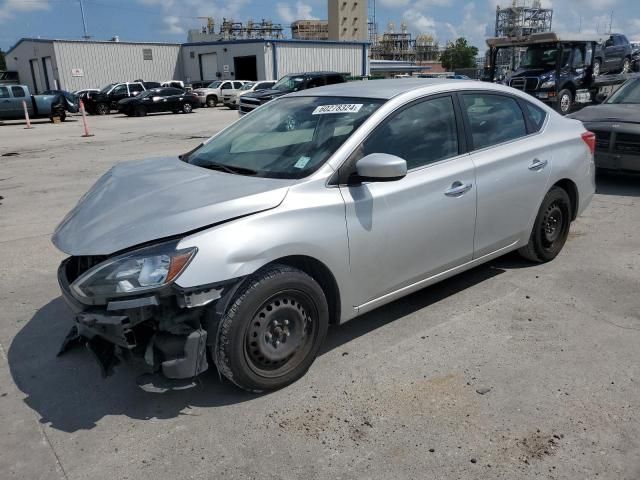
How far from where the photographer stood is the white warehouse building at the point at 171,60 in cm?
4700

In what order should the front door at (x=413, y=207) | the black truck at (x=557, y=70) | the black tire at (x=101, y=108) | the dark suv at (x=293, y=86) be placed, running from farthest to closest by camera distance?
the black tire at (x=101, y=108) < the dark suv at (x=293, y=86) < the black truck at (x=557, y=70) < the front door at (x=413, y=207)

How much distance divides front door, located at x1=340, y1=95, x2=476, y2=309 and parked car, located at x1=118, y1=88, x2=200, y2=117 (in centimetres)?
2863

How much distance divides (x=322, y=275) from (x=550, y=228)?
273cm

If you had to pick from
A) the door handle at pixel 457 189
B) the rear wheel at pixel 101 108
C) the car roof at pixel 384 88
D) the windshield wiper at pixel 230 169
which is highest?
the car roof at pixel 384 88

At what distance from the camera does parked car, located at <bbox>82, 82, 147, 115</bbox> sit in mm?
32406

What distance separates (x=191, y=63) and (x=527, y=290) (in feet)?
177

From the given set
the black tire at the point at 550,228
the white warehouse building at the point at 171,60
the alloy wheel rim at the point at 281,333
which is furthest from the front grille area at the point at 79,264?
the white warehouse building at the point at 171,60

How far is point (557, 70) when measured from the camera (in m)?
16.7

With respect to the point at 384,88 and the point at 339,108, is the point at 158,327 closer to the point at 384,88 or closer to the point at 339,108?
the point at 339,108

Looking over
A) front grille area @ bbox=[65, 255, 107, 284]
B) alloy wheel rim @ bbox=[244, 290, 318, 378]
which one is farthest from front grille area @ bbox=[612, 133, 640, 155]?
front grille area @ bbox=[65, 255, 107, 284]

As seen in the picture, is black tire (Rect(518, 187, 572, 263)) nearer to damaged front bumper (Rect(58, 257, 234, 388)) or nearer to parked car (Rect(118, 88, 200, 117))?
damaged front bumper (Rect(58, 257, 234, 388))

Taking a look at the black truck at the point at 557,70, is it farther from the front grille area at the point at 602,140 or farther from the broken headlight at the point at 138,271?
the broken headlight at the point at 138,271

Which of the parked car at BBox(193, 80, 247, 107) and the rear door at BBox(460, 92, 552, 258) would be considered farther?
the parked car at BBox(193, 80, 247, 107)

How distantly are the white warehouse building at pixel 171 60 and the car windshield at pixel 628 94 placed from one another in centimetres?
4108
